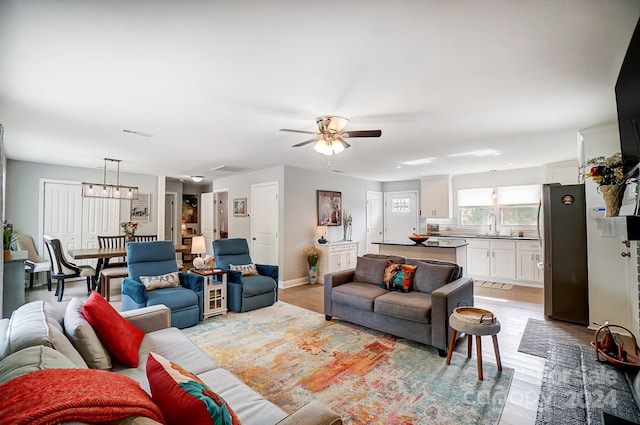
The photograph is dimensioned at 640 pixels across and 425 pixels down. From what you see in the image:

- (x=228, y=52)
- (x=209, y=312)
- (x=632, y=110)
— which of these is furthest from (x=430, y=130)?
(x=209, y=312)

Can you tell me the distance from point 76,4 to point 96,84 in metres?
1.05

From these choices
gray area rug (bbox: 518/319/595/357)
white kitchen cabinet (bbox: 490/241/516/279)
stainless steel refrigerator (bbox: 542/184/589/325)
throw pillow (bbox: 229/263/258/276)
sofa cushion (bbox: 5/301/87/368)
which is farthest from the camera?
white kitchen cabinet (bbox: 490/241/516/279)

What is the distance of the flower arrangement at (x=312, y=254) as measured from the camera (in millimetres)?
6055

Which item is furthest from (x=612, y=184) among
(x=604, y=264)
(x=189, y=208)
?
(x=189, y=208)

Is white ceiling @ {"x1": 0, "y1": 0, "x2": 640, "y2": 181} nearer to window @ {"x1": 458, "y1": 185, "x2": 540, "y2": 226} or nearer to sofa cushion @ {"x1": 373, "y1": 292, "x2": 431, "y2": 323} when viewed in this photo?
sofa cushion @ {"x1": 373, "y1": 292, "x2": 431, "y2": 323}

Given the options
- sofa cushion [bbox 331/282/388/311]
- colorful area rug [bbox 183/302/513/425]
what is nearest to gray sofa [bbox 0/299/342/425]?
colorful area rug [bbox 183/302/513/425]

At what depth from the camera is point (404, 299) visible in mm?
3236

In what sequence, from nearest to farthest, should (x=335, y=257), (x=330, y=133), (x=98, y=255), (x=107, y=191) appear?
(x=330, y=133)
(x=98, y=255)
(x=107, y=191)
(x=335, y=257)

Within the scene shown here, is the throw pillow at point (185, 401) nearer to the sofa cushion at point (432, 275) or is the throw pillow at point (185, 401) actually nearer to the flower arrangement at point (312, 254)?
the sofa cushion at point (432, 275)

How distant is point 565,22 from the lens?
5.33ft

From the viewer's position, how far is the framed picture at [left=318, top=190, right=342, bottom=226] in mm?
6555

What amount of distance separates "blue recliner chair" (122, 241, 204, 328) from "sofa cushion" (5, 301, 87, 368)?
1806mm

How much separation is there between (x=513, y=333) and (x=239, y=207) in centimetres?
573

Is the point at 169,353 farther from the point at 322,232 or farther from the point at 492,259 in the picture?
the point at 492,259
